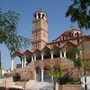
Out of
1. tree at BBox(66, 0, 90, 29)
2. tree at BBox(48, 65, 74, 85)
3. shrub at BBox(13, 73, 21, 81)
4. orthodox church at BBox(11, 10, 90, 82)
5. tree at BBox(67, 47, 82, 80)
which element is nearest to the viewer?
tree at BBox(66, 0, 90, 29)

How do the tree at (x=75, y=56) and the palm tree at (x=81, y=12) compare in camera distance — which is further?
the tree at (x=75, y=56)

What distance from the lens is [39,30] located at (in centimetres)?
7456

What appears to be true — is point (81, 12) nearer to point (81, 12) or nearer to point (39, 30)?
point (81, 12)

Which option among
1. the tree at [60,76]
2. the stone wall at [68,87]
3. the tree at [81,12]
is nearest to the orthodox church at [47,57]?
the tree at [60,76]

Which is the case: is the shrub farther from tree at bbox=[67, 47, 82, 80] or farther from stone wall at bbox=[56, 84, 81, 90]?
stone wall at bbox=[56, 84, 81, 90]

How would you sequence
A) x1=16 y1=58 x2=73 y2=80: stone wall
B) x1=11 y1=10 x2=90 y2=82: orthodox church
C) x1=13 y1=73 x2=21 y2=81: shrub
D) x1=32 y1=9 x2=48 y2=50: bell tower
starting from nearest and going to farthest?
x1=11 y1=10 x2=90 y2=82: orthodox church → x1=16 y1=58 x2=73 y2=80: stone wall → x1=13 y1=73 x2=21 y2=81: shrub → x1=32 y1=9 x2=48 y2=50: bell tower

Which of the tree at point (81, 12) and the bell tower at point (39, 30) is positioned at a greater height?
the bell tower at point (39, 30)

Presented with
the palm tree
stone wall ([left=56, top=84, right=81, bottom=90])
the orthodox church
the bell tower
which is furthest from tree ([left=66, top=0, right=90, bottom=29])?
the bell tower

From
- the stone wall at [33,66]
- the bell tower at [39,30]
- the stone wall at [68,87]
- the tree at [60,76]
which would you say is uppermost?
the bell tower at [39,30]

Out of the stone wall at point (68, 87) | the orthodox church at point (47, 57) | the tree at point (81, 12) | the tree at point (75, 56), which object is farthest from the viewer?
the orthodox church at point (47, 57)

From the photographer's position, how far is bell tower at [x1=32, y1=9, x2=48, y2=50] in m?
73.9

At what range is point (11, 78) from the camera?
2110 inches

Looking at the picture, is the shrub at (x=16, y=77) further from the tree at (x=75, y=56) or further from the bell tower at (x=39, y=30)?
the bell tower at (x=39, y=30)

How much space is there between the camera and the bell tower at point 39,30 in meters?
73.9
